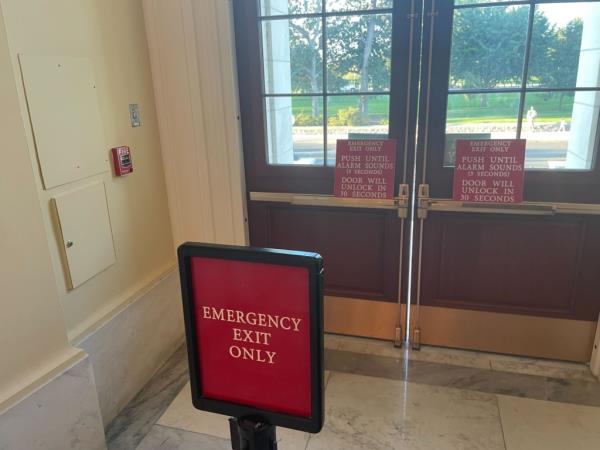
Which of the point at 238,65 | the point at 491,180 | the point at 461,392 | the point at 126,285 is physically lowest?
the point at 461,392

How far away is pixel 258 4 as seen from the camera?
224cm

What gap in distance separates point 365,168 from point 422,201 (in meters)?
0.33

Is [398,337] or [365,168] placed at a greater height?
[365,168]

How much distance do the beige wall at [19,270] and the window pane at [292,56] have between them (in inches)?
48.0

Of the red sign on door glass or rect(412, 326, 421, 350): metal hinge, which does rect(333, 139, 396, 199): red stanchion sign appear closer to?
rect(412, 326, 421, 350): metal hinge

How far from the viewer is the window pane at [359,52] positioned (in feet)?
7.04

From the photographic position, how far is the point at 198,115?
2350mm

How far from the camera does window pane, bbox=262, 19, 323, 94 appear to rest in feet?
7.28

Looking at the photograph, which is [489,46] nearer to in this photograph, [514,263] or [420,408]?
[514,263]

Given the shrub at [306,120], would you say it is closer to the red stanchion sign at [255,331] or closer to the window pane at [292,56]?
the window pane at [292,56]

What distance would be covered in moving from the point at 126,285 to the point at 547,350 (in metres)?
2.19

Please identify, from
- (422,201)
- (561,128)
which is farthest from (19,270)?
(561,128)

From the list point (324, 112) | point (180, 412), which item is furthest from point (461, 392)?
point (324, 112)

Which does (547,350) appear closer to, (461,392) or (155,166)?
(461,392)
